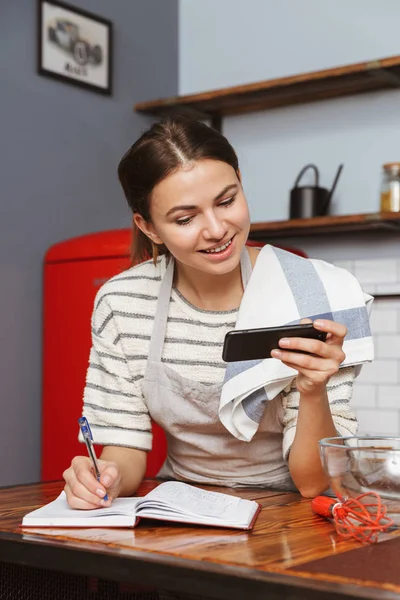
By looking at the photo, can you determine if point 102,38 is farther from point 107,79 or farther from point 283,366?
point 283,366

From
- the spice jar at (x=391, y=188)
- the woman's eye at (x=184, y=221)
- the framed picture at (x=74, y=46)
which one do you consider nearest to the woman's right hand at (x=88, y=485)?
the woman's eye at (x=184, y=221)

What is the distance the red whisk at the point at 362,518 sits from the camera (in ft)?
3.81

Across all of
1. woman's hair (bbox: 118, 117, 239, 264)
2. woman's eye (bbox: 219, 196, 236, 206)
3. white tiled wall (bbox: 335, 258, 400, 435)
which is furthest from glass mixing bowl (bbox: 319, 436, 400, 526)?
white tiled wall (bbox: 335, 258, 400, 435)

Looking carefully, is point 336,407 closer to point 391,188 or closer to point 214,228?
point 214,228

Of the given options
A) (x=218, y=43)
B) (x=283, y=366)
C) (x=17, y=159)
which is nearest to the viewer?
(x=283, y=366)

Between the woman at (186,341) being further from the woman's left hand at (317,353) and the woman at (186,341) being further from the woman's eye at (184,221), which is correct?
the woman's left hand at (317,353)

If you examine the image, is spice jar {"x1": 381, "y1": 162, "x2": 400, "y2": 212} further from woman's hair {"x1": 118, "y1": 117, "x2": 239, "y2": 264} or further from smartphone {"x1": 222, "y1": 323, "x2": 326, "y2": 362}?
smartphone {"x1": 222, "y1": 323, "x2": 326, "y2": 362}

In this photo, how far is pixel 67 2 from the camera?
325cm

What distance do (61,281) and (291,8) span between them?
145 centimetres

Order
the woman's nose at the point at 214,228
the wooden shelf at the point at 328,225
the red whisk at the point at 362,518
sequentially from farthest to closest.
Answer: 1. the wooden shelf at the point at 328,225
2. the woman's nose at the point at 214,228
3. the red whisk at the point at 362,518

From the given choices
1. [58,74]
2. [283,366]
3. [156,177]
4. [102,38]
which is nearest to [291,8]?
[102,38]

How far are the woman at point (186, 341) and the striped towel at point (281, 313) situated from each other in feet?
0.22

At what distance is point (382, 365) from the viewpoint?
10.2 ft

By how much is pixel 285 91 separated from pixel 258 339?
6.80 ft
